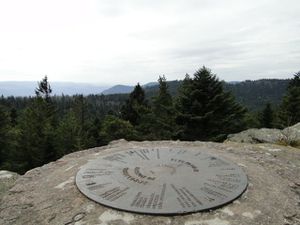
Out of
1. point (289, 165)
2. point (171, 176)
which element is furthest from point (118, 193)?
point (289, 165)

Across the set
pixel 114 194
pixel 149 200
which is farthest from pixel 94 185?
pixel 149 200

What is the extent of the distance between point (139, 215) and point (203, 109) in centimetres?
1432

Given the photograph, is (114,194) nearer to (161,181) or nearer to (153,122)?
(161,181)

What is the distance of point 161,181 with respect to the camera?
3879 mm

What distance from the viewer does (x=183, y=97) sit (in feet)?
56.6

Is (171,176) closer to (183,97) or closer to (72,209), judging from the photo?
(72,209)

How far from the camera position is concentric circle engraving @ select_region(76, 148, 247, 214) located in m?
3.32

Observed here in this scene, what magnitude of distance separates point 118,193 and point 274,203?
180 cm

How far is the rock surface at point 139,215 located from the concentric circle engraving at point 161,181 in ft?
0.33

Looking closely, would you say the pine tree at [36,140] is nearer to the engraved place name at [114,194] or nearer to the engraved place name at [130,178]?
the engraved place name at [130,178]

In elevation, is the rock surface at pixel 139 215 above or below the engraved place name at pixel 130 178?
below

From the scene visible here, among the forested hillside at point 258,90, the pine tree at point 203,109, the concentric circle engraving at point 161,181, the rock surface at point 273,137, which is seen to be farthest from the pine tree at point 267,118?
the forested hillside at point 258,90

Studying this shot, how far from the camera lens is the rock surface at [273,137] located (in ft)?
22.2

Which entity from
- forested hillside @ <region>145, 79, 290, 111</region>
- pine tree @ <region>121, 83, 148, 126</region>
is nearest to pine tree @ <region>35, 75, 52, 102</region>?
pine tree @ <region>121, 83, 148, 126</region>
